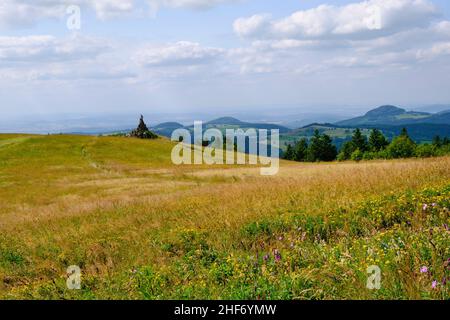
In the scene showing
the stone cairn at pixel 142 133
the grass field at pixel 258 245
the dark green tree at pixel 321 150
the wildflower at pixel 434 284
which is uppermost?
the stone cairn at pixel 142 133

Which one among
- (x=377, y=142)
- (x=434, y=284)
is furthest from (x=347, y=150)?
(x=434, y=284)

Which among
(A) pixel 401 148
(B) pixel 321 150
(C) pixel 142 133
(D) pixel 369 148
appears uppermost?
(C) pixel 142 133

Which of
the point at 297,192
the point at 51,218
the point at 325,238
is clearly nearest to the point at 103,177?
the point at 51,218

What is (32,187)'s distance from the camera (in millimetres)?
40094

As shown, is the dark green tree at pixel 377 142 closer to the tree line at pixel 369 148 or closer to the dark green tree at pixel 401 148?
the tree line at pixel 369 148

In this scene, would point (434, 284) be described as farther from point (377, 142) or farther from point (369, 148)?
point (377, 142)

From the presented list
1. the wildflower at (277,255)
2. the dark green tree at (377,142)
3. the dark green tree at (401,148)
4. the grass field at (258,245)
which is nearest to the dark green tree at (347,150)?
the dark green tree at (377,142)

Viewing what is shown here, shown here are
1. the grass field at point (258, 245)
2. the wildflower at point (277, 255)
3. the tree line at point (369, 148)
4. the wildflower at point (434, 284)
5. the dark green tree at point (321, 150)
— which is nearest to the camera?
the wildflower at point (434, 284)

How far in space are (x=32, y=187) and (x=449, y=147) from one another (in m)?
102

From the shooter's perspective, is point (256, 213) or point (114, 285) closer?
point (114, 285)

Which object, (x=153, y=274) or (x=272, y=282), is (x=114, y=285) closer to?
(x=153, y=274)

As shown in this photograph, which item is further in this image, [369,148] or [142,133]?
[142,133]

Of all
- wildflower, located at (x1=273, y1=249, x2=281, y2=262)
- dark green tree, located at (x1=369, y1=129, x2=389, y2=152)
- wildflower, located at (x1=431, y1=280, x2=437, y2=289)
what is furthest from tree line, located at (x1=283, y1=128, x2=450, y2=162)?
wildflower, located at (x1=431, y1=280, x2=437, y2=289)
